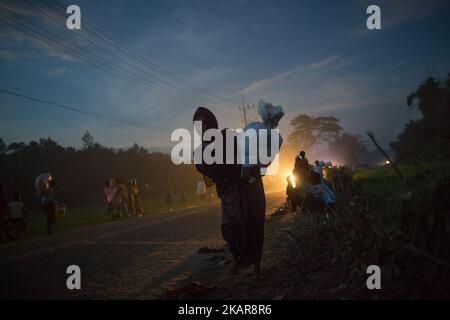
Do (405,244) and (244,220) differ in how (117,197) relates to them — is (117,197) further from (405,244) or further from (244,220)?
(405,244)

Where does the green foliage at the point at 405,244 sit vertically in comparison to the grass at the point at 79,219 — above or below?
above

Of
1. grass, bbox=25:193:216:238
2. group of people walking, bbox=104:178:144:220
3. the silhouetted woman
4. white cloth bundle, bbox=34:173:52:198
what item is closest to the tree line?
grass, bbox=25:193:216:238

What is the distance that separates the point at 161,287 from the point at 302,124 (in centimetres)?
9372

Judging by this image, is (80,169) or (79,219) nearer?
(79,219)

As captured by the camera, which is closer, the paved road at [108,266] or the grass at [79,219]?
the paved road at [108,266]

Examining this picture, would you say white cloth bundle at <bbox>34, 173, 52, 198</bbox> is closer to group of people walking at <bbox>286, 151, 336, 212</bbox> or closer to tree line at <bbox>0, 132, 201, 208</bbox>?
group of people walking at <bbox>286, 151, 336, 212</bbox>

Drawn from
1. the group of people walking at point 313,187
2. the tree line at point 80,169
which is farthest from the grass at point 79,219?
the tree line at point 80,169

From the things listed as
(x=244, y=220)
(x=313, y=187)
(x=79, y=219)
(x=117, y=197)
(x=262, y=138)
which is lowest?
(x=79, y=219)

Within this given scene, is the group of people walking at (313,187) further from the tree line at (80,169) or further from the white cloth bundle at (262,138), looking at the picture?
the tree line at (80,169)

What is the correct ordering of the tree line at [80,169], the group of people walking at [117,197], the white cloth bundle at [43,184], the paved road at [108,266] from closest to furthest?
1. the paved road at [108,266]
2. the white cloth bundle at [43,184]
3. the group of people walking at [117,197]
4. the tree line at [80,169]

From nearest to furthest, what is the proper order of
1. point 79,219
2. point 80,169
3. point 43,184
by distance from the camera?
point 43,184 → point 79,219 → point 80,169

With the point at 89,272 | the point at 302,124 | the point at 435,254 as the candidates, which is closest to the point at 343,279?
the point at 435,254

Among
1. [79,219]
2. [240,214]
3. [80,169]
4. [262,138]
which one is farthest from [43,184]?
[80,169]
